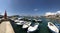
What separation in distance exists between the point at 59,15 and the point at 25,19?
3.16 meters

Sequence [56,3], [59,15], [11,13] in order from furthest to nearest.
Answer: [59,15] < [56,3] < [11,13]

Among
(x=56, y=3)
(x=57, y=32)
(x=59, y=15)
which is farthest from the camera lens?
(x=59, y=15)

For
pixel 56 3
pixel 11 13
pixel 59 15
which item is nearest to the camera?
pixel 11 13

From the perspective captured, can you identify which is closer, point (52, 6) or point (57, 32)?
point (57, 32)

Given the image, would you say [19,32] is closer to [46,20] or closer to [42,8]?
[42,8]

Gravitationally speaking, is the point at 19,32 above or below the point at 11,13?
below

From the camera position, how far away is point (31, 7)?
864 cm

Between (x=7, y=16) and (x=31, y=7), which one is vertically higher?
(x=31, y=7)

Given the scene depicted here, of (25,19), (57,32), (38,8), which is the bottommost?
(57,32)

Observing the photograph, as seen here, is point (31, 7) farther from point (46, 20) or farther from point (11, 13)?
point (46, 20)

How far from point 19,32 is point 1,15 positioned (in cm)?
258

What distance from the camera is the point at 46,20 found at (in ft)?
34.1

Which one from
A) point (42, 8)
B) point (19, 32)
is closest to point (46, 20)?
point (42, 8)

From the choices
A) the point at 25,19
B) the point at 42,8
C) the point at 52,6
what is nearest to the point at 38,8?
the point at 42,8
